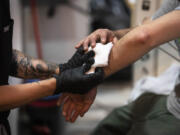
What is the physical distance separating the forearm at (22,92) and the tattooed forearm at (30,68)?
278 mm

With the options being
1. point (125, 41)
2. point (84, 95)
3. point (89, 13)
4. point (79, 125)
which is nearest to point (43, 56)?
point (89, 13)

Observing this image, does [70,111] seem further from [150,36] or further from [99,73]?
[150,36]

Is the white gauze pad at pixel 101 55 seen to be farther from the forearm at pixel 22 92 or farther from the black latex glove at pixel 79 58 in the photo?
the forearm at pixel 22 92

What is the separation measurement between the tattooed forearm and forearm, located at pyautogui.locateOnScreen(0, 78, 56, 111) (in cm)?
28

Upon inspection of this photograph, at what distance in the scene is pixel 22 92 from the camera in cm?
87

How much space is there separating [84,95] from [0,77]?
14.1 inches

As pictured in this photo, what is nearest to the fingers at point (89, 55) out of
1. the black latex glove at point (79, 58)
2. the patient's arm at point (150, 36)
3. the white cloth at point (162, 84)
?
the black latex glove at point (79, 58)

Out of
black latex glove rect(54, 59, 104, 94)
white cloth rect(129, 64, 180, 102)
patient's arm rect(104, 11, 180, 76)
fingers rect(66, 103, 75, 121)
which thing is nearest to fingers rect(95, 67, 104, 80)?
black latex glove rect(54, 59, 104, 94)

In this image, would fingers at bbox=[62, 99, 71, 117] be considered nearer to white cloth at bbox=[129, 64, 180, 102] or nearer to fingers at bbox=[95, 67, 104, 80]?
fingers at bbox=[95, 67, 104, 80]

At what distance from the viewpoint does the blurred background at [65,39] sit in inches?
69.5

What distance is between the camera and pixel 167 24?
86cm

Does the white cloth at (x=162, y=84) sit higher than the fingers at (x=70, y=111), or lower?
higher

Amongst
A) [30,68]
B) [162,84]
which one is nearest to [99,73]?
[30,68]

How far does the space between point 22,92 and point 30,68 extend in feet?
1.08
